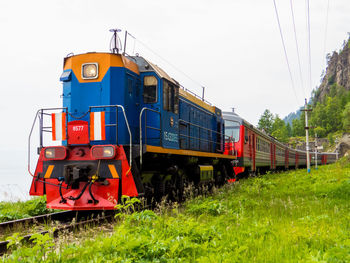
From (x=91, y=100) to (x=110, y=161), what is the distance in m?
1.80

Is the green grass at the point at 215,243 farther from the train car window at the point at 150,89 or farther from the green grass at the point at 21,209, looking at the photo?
the train car window at the point at 150,89

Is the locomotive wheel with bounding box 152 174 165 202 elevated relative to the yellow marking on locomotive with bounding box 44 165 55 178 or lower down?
lower down

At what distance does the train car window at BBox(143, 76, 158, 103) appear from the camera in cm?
836

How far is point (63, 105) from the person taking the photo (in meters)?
8.18

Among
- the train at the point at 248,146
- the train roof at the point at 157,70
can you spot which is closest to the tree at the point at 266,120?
the train at the point at 248,146

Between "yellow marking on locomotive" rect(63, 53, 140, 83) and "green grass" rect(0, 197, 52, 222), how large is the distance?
10.5ft

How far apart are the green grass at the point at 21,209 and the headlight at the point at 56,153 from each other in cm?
142

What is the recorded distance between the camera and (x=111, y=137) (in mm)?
7648

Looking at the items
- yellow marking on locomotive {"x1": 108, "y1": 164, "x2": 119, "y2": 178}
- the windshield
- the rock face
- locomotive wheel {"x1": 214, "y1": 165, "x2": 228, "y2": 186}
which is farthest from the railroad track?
the rock face

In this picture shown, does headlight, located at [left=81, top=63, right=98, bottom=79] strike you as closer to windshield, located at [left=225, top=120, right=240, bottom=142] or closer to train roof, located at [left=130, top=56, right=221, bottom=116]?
train roof, located at [left=130, top=56, right=221, bottom=116]

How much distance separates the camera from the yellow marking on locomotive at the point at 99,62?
777cm

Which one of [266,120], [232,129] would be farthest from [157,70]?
[266,120]

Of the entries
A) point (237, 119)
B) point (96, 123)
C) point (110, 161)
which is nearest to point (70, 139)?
point (96, 123)

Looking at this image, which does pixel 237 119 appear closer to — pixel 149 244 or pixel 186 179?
pixel 186 179
